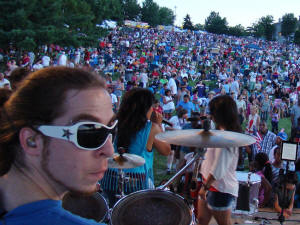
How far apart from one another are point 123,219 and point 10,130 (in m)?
1.58

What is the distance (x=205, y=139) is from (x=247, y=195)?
1960 mm

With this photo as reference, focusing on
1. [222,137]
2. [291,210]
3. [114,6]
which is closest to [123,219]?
[222,137]

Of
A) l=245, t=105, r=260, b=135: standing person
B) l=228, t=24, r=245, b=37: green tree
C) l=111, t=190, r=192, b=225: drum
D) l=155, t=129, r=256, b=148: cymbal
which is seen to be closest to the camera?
l=111, t=190, r=192, b=225: drum

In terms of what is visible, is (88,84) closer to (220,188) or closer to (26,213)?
(26,213)

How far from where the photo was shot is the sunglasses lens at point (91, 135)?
0.93 m

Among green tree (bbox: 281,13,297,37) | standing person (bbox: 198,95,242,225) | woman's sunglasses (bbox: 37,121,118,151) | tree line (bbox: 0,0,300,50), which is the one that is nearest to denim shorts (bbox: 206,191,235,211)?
standing person (bbox: 198,95,242,225)

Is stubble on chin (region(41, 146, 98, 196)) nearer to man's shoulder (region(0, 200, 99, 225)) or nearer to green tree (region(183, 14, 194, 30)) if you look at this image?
man's shoulder (region(0, 200, 99, 225))

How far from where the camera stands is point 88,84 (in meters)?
0.97

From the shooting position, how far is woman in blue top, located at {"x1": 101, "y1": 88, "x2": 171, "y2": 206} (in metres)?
3.14

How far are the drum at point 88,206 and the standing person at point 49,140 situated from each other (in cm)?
162

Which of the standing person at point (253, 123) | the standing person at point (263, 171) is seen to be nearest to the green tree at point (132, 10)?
the standing person at point (253, 123)

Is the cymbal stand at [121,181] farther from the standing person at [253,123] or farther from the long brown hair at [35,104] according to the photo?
the standing person at [253,123]

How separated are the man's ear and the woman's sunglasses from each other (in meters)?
0.03

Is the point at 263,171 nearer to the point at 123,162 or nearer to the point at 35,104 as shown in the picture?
the point at 123,162
